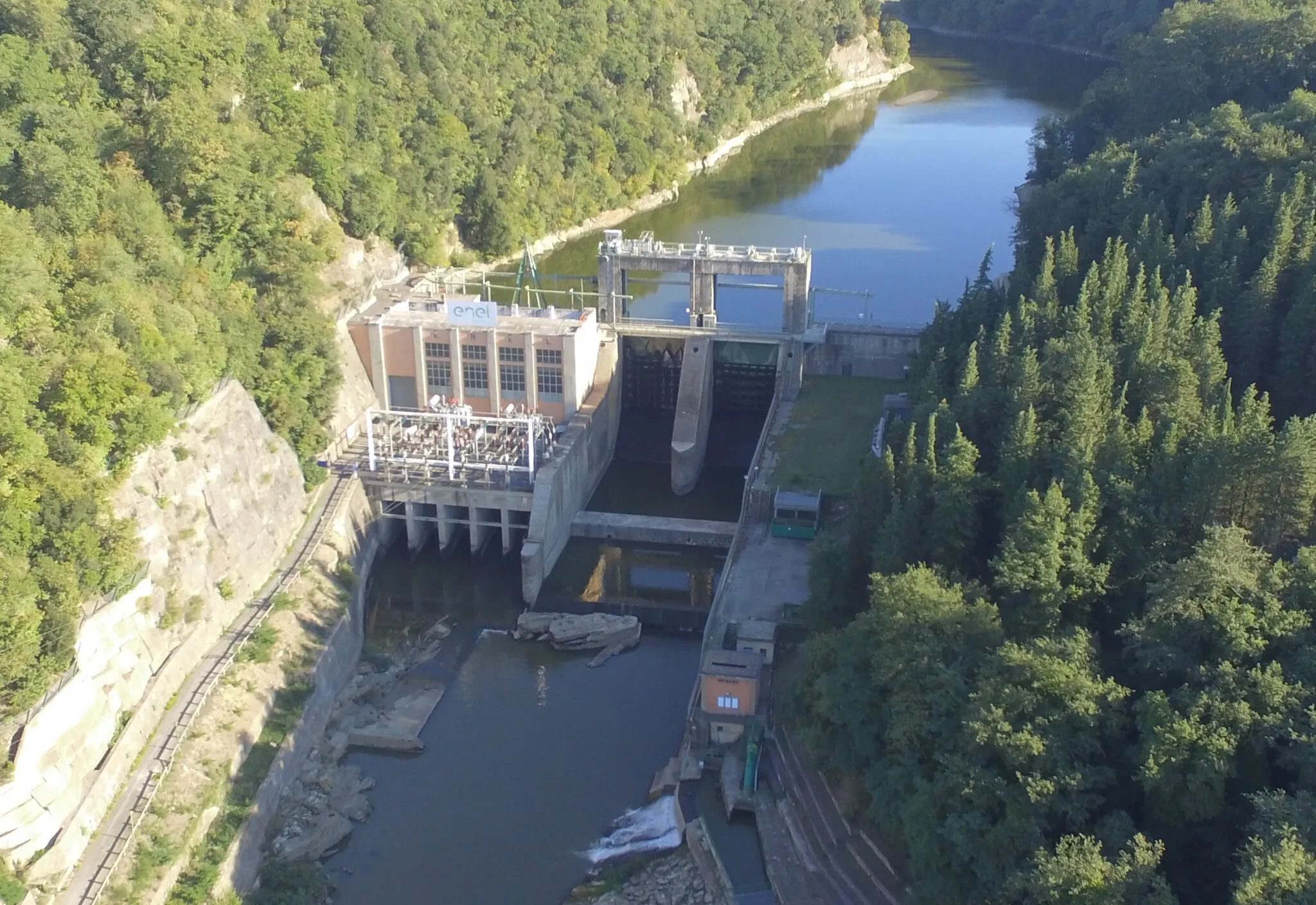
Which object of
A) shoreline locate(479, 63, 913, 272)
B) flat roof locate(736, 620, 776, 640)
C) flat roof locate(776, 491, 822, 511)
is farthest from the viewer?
shoreline locate(479, 63, 913, 272)

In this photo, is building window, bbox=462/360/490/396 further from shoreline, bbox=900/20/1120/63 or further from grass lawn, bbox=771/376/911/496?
shoreline, bbox=900/20/1120/63

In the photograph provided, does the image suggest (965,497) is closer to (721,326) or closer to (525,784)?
(525,784)

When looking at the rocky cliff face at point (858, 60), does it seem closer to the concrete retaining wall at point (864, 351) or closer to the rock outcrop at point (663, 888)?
the concrete retaining wall at point (864, 351)

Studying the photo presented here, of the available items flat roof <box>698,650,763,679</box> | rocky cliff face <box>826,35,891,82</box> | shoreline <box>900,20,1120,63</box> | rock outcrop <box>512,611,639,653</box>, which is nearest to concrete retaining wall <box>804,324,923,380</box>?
rock outcrop <box>512,611,639,653</box>

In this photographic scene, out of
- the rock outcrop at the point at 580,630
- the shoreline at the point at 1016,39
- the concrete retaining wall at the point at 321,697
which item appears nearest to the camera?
the concrete retaining wall at the point at 321,697

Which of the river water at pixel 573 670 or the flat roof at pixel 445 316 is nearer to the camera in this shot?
the river water at pixel 573 670

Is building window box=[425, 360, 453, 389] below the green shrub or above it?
above

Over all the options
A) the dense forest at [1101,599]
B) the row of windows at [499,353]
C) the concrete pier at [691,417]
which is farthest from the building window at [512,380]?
the dense forest at [1101,599]
